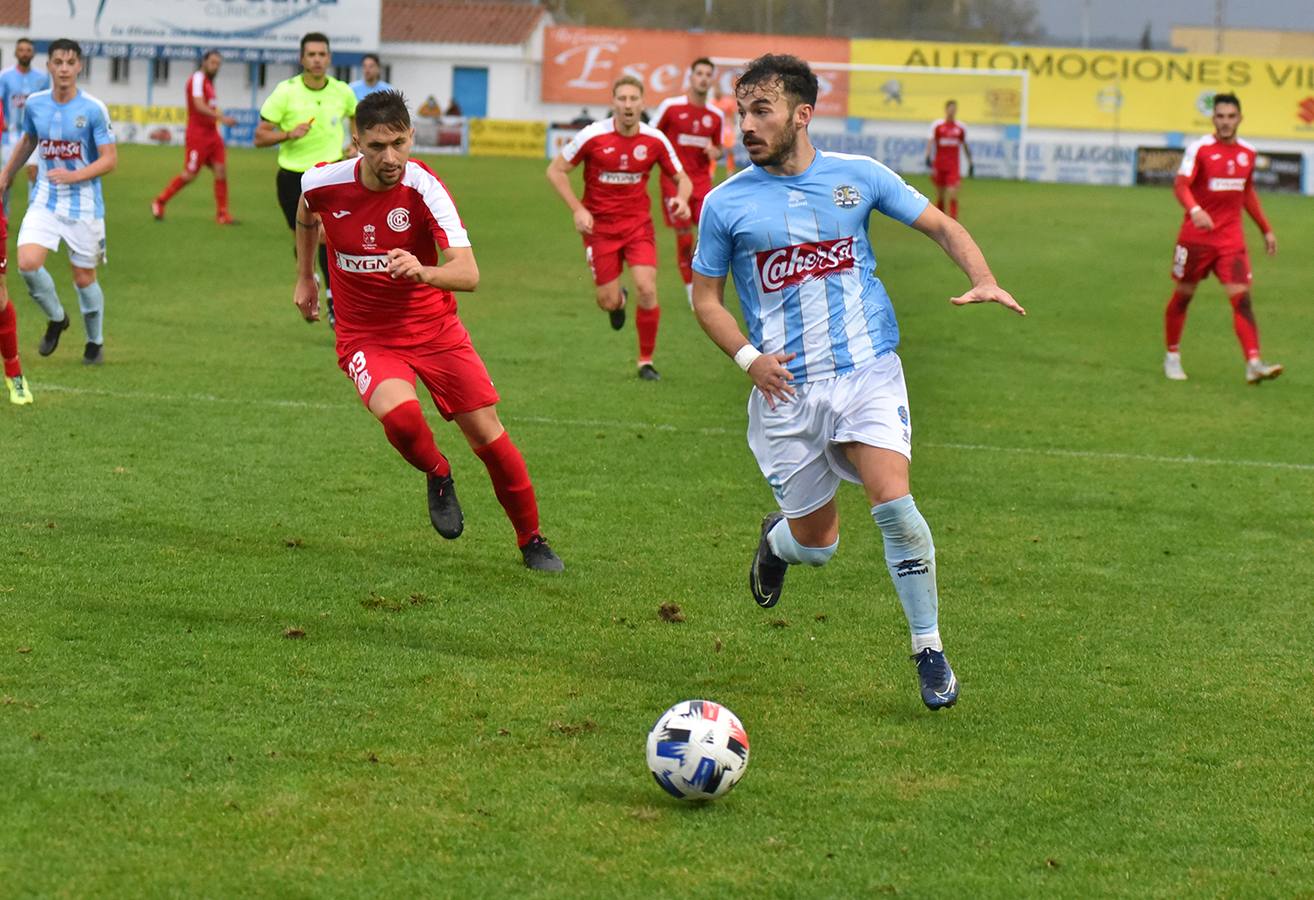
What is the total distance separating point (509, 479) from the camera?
24.8ft

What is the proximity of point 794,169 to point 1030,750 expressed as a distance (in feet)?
6.99

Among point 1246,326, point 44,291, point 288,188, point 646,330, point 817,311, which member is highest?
point 288,188

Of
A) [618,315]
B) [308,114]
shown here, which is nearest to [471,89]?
[308,114]

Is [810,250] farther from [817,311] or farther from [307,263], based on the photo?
[307,263]

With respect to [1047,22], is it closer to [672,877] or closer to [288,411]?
[288,411]

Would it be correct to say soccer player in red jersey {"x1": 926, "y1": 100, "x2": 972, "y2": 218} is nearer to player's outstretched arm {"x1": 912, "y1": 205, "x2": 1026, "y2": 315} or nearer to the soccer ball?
player's outstretched arm {"x1": 912, "y1": 205, "x2": 1026, "y2": 315}

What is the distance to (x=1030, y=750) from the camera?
5.38 m

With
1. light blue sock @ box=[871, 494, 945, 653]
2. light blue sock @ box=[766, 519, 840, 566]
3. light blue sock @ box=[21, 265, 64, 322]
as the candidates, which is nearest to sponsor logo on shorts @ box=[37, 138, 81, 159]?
light blue sock @ box=[21, 265, 64, 322]

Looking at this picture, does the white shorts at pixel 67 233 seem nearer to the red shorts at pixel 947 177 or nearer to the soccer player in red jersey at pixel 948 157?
the soccer player in red jersey at pixel 948 157

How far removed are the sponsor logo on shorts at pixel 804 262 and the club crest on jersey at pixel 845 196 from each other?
0.12m

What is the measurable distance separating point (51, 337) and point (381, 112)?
7.11 meters

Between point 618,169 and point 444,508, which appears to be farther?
point 618,169

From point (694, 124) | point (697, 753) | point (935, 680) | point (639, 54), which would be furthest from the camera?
point (639, 54)

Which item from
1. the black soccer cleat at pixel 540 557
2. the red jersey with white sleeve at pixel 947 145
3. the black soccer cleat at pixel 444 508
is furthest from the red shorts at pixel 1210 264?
the red jersey with white sleeve at pixel 947 145
